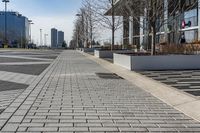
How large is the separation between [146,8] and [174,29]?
2549cm

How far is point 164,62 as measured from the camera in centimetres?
2155

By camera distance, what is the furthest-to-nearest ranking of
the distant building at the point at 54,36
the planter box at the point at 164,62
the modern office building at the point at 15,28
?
the distant building at the point at 54,36
the modern office building at the point at 15,28
the planter box at the point at 164,62

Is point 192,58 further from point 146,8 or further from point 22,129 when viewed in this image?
point 22,129

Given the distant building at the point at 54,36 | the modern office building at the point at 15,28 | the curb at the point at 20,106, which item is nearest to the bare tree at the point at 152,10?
the curb at the point at 20,106

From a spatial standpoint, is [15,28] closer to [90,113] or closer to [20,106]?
[20,106]

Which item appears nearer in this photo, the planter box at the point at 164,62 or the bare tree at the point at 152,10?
the planter box at the point at 164,62

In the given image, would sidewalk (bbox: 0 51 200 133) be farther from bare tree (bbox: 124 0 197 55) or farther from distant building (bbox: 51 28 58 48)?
distant building (bbox: 51 28 58 48)

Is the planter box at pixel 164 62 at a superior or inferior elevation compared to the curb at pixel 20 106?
superior

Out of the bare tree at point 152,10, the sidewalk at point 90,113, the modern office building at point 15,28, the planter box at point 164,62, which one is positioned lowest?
the sidewalk at point 90,113

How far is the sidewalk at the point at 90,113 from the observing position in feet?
24.3

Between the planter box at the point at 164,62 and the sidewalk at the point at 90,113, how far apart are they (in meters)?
8.50

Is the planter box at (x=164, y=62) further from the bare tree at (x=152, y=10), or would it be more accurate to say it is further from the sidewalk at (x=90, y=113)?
the sidewalk at (x=90, y=113)

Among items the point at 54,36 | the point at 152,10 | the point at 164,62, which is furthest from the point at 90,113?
the point at 54,36

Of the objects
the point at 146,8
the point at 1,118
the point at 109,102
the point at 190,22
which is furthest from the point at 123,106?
the point at 190,22
